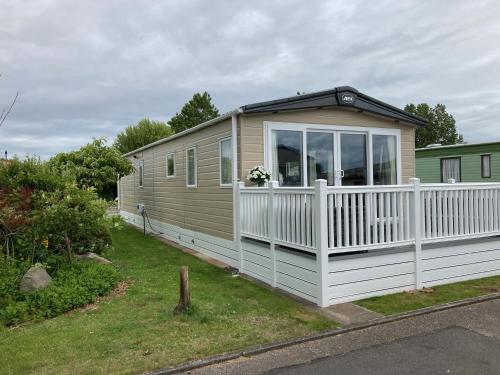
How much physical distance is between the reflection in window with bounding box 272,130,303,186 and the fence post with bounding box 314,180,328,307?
2586 mm

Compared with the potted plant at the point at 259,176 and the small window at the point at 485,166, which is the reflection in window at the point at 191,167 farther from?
the small window at the point at 485,166

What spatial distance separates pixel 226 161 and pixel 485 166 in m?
16.9

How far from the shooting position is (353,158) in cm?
809

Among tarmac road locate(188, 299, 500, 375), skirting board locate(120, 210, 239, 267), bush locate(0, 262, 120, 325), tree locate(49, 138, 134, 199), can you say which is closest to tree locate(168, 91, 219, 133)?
tree locate(49, 138, 134, 199)

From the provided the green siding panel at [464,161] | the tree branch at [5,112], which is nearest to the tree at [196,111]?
the green siding panel at [464,161]

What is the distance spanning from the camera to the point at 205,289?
593 centimetres

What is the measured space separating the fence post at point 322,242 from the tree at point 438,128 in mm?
42573

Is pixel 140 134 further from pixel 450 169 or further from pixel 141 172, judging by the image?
pixel 450 169

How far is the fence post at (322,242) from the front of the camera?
16.1 ft

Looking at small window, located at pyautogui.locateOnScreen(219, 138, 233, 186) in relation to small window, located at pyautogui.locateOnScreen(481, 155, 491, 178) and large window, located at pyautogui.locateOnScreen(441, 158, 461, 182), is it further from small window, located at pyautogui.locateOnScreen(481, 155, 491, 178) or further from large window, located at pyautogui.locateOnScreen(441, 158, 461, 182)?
large window, located at pyautogui.locateOnScreen(441, 158, 461, 182)

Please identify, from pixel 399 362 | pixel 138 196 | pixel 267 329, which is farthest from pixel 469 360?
pixel 138 196

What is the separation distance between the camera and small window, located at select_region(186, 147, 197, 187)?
9.60 metres

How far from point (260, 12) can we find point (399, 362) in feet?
25.5

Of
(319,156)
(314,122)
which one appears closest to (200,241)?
(319,156)
